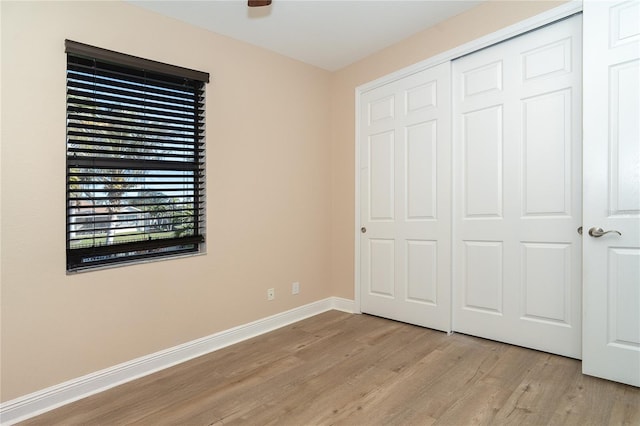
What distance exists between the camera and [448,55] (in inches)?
113

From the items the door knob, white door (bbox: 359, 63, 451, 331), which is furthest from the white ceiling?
the door knob

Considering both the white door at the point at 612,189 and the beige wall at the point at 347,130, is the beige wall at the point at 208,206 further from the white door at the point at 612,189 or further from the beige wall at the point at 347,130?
the white door at the point at 612,189

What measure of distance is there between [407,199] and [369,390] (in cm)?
178

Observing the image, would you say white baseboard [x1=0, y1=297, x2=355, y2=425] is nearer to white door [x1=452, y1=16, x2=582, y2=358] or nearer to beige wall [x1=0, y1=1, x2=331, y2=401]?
beige wall [x1=0, y1=1, x2=331, y2=401]

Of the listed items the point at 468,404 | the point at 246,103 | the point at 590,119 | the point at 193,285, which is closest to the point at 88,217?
the point at 193,285

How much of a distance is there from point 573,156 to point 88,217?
11.0 feet

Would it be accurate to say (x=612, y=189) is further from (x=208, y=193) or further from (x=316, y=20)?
(x=208, y=193)

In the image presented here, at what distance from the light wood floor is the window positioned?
94 centimetres

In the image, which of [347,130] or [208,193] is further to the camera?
[347,130]

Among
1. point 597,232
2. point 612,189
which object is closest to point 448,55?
point 612,189

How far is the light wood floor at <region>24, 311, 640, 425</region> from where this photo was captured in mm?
1818

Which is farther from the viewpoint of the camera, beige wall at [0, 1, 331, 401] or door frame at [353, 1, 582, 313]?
door frame at [353, 1, 582, 313]

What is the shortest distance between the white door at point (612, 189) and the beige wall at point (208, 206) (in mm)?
2384

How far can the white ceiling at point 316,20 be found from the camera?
2.57m
